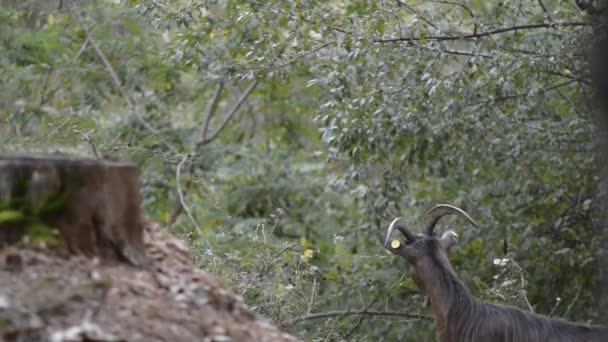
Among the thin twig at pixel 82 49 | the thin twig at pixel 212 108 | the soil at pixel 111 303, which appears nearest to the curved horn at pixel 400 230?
the soil at pixel 111 303

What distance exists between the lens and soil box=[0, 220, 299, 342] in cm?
360

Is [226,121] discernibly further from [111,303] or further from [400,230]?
[111,303]

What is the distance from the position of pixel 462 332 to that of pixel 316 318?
2.24m

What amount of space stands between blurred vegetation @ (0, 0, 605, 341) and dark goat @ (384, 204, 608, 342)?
1.05m

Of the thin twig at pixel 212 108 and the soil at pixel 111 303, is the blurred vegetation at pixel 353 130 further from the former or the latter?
the soil at pixel 111 303

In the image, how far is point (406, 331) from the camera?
34.5 feet

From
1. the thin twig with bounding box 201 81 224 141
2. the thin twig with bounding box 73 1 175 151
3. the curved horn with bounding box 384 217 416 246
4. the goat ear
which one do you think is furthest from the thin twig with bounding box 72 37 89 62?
the goat ear

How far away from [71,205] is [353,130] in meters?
4.93

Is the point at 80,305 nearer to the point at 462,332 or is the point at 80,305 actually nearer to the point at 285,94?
the point at 462,332

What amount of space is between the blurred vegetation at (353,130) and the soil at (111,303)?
2.59m

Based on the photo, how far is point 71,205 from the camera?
13.4ft

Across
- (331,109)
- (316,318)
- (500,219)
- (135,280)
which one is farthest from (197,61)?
(135,280)

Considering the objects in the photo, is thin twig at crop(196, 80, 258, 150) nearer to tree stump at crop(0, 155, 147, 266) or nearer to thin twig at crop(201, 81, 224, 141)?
thin twig at crop(201, 81, 224, 141)

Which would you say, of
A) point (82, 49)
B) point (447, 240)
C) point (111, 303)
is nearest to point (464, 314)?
point (447, 240)
